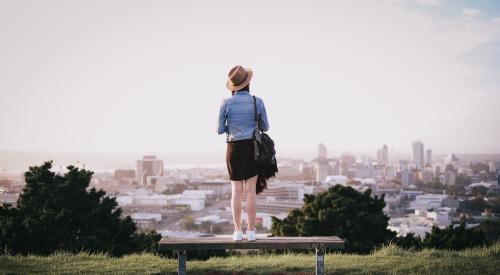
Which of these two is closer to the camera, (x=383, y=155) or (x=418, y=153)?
(x=418, y=153)

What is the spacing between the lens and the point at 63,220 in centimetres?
1745

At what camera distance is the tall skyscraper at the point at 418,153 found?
6109 inches

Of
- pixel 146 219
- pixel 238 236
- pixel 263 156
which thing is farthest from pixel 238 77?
pixel 146 219

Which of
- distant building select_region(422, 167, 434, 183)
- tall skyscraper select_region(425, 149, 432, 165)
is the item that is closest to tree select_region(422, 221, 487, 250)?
distant building select_region(422, 167, 434, 183)

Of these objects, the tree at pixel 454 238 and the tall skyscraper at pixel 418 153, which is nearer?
the tree at pixel 454 238

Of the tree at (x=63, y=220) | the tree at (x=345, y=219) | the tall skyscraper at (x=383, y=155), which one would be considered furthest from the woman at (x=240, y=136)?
the tall skyscraper at (x=383, y=155)

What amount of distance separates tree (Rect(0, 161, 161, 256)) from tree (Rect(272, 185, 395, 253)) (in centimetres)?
688

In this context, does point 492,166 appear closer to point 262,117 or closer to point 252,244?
point 262,117

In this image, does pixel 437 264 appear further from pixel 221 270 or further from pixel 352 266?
pixel 221 270

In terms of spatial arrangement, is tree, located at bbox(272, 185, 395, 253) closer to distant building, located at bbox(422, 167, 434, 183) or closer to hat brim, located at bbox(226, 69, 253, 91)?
hat brim, located at bbox(226, 69, 253, 91)

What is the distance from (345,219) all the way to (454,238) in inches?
179

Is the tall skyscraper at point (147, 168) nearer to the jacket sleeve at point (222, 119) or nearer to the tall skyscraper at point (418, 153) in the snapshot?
the tall skyscraper at point (418, 153)

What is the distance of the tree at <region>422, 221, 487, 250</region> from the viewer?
18.4 meters

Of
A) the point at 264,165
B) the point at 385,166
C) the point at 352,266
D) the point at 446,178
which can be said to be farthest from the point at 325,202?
the point at 385,166
